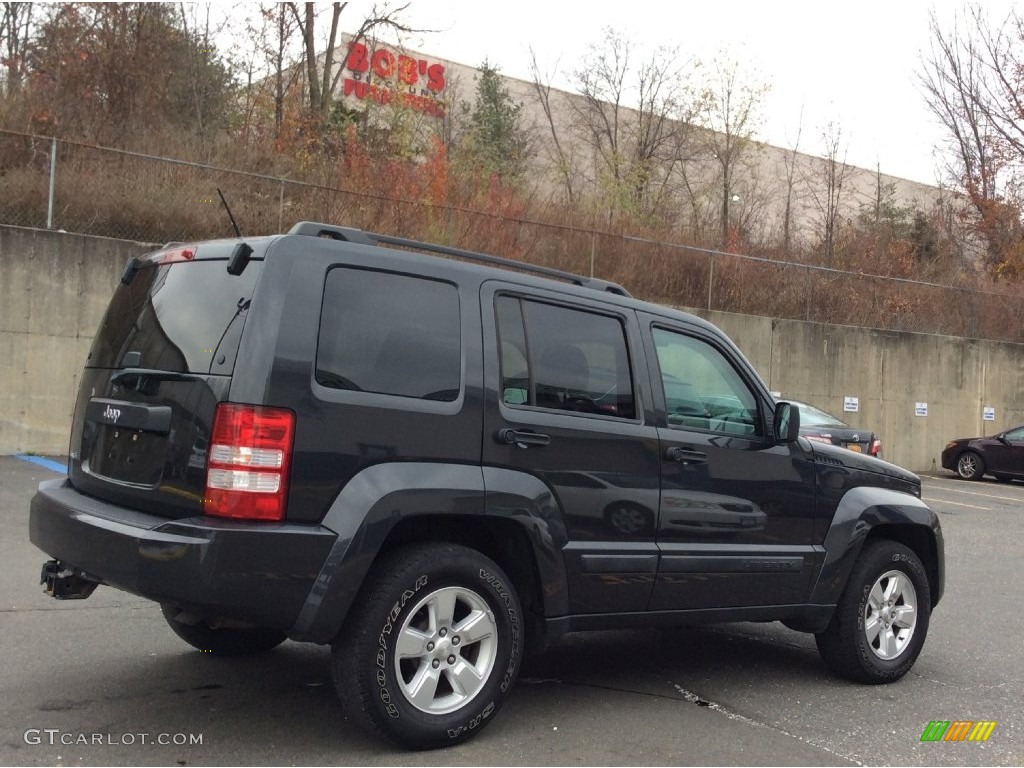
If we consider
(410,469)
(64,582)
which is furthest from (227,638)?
(410,469)

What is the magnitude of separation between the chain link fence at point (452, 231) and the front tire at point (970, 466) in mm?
3679

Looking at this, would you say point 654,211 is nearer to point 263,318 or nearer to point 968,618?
point 968,618

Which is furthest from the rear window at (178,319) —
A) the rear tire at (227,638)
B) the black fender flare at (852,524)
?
the black fender flare at (852,524)

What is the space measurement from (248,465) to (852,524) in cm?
340

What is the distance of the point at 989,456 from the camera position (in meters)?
21.6

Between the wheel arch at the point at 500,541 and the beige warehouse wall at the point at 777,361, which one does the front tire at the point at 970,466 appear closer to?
the beige warehouse wall at the point at 777,361

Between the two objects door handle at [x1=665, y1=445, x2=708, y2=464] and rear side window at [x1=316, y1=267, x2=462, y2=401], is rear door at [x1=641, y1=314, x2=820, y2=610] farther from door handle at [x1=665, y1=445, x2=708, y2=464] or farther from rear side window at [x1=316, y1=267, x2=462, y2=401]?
rear side window at [x1=316, y1=267, x2=462, y2=401]

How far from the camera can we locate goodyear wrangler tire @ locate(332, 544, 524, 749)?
3.87 metres

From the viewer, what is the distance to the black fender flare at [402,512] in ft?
12.4

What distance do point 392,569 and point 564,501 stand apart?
863 millimetres

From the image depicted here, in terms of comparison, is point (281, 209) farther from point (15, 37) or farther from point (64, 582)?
point (64, 582)

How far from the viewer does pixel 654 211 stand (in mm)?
33250

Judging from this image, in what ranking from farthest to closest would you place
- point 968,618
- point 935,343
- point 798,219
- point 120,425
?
point 798,219, point 935,343, point 968,618, point 120,425

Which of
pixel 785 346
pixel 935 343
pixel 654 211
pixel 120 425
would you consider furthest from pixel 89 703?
pixel 654 211
